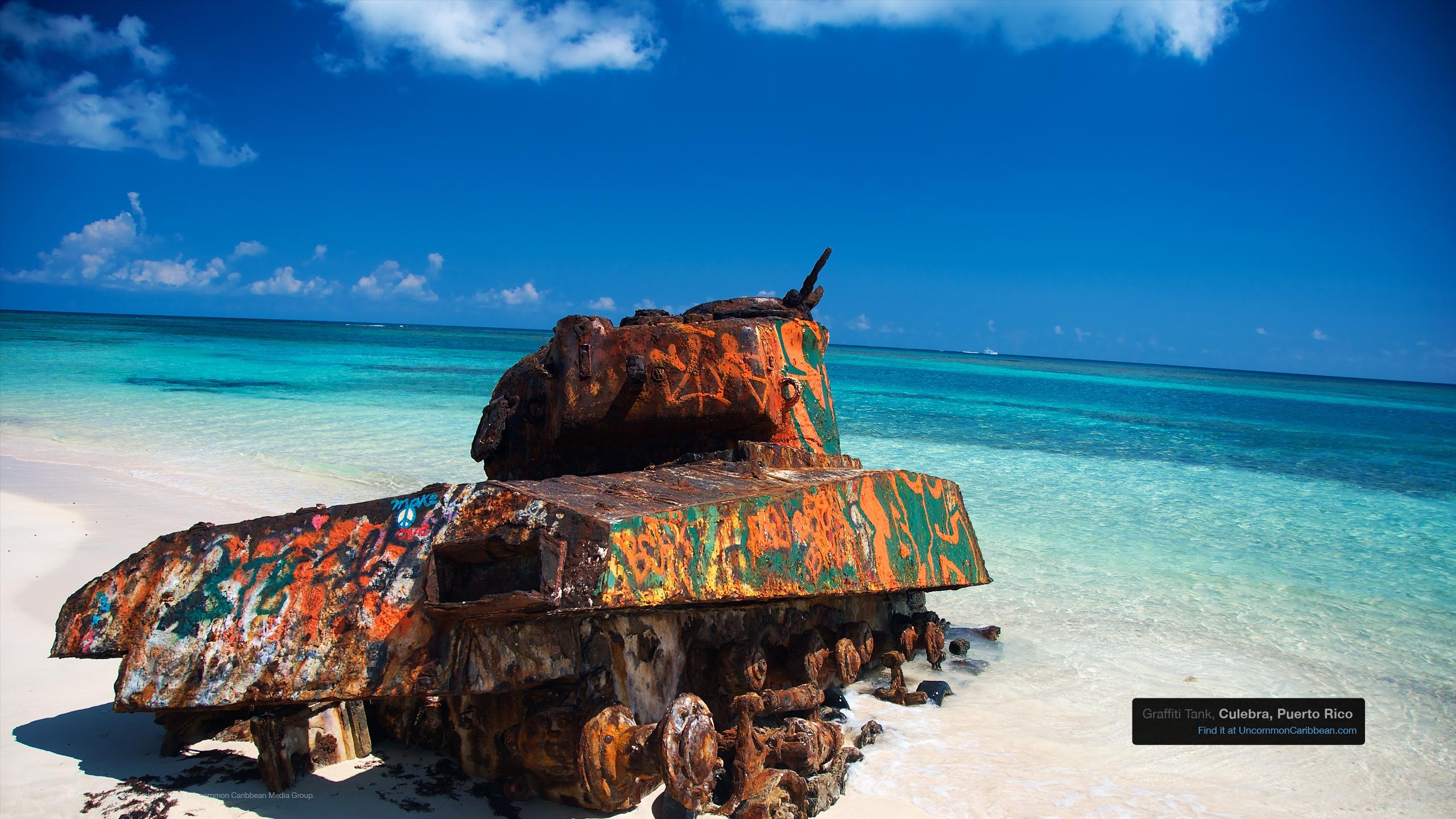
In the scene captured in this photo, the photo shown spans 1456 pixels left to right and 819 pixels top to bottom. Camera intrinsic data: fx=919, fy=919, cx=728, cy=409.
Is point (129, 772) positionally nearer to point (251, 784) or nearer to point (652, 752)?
point (251, 784)

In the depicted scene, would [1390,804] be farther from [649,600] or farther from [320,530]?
[320,530]

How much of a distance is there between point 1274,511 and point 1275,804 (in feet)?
32.4

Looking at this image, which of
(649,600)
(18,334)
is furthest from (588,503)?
(18,334)

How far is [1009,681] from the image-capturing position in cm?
582

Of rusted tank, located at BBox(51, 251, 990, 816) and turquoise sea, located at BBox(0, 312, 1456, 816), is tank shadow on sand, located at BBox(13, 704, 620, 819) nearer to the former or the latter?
rusted tank, located at BBox(51, 251, 990, 816)

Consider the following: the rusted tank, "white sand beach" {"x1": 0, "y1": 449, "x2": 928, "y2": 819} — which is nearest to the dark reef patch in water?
"white sand beach" {"x1": 0, "y1": 449, "x2": 928, "y2": 819}

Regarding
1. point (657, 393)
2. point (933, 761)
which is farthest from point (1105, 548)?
point (657, 393)

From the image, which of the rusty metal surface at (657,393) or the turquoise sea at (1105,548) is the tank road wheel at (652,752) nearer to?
the turquoise sea at (1105,548)
